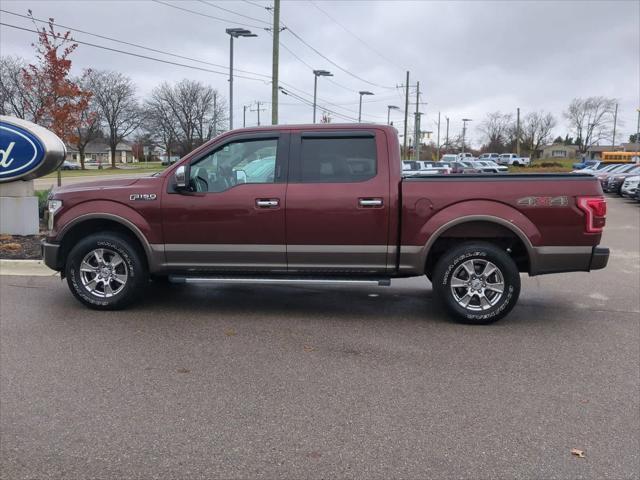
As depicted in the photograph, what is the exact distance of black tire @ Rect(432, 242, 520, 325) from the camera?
571 centimetres

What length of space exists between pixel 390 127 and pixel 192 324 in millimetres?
2912

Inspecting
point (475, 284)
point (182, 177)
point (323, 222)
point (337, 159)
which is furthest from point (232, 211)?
point (475, 284)

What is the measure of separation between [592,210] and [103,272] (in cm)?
513

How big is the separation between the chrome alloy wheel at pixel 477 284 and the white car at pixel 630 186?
2116 centimetres

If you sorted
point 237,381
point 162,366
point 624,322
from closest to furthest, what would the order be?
1. point 237,381
2. point 162,366
3. point 624,322

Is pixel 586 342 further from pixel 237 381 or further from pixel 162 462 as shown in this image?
pixel 162 462

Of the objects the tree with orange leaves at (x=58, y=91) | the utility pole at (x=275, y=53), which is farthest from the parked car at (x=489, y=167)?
the tree with orange leaves at (x=58, y=91)

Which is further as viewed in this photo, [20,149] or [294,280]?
[20,149]

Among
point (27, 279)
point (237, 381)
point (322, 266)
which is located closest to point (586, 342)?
point (322, 266)

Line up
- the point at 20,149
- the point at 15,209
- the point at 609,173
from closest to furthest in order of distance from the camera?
1. the point at 20,149
2. the point at 15,209
3. the point at 609,173

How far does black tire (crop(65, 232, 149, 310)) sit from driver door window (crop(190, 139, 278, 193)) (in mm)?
1046

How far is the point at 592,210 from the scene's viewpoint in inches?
217

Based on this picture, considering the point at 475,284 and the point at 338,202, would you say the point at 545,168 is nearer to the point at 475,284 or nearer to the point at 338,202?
the point at 475,284

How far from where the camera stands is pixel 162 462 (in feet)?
10.3
